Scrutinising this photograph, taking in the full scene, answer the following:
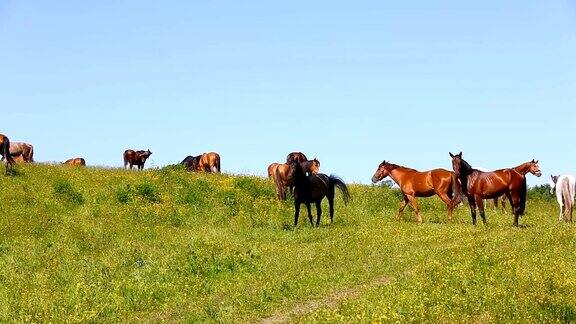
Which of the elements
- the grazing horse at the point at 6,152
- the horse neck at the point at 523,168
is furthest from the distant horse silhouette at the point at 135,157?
the horse neck at the point at 523,168

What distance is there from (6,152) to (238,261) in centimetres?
1894

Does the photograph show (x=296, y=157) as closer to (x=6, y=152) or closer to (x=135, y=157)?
(x=6, y=152)

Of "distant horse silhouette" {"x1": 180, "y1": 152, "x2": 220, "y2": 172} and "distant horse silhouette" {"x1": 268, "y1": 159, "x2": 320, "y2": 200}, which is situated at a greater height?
"distant horse silhouette" {"x1": 180, "y1": 152, "x2": 220, "y2": 172}

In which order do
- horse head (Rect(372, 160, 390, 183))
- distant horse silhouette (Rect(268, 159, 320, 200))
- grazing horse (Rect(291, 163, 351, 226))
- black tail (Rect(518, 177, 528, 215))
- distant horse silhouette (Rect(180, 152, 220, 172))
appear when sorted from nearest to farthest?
black tail (Rect(518, 177, 528, 215))
distant horse silhouette (Rect(268, 159, 320, 200))
grazing horse (Rect(291, 163, 351, 226))
horse head (Rect(372, 160, 390, 183))
distant horse silhouette (Rect(180, 152, 220, 172))

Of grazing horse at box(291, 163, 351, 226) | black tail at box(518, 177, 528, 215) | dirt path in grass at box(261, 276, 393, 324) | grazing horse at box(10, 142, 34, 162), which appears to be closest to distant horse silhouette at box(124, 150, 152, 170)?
grazing horse at box(10, 142, 34, 162)

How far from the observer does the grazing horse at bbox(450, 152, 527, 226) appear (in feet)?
84.2

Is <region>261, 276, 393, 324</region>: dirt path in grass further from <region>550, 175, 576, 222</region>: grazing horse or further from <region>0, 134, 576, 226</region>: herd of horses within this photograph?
<region>550, 175, 576, 222</region>: grazing horse

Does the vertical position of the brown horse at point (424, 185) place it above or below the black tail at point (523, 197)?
above

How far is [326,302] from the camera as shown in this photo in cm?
1402

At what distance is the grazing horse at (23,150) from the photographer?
46969 mm

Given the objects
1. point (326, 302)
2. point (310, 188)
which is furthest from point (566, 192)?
point (326, 302)

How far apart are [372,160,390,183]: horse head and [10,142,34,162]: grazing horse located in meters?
26.6

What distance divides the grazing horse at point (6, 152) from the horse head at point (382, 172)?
17.6 metres

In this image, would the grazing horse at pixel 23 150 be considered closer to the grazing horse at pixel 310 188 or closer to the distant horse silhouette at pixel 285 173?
the distant horse silhouette at pixel 285 173
